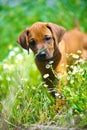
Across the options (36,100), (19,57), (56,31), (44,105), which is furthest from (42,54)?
(19,57)

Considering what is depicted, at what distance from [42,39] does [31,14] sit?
138 inches

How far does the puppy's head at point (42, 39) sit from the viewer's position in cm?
621

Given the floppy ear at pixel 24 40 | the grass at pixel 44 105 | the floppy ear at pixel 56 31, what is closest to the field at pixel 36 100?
the grass at pixel 44 105

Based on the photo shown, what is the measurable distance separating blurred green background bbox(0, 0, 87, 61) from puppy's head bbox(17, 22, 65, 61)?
2.80 meters

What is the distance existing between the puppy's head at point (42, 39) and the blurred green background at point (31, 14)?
2.80m

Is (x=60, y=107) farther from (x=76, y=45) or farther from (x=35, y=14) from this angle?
(x=35, y=14)

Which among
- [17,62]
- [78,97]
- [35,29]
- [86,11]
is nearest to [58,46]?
[35,29]

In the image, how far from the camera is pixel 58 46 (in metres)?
6.57

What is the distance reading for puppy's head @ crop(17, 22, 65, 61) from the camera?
20.4ft

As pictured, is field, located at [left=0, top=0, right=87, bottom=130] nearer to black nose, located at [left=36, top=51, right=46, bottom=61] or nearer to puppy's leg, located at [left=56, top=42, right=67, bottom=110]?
puppy's leg, located at [left=56, top=42, right=67, bottom=110]

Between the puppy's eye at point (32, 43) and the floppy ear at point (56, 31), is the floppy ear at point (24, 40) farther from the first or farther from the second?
the floppy ear at point (56, 31)

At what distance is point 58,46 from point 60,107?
4.61ft

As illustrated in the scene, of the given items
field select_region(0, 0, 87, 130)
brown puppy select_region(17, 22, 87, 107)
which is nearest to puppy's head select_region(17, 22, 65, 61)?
brown puppy select_region(17, 22, 87, 107)

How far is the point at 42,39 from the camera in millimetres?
6328
